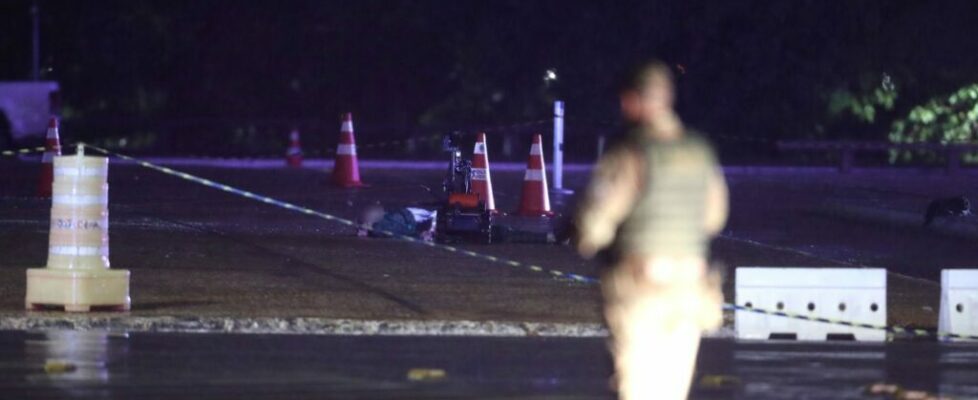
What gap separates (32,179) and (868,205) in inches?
456

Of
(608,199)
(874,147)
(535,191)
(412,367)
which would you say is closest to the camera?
(608,199)

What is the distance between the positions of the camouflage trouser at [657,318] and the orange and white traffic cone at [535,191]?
13.5 meters

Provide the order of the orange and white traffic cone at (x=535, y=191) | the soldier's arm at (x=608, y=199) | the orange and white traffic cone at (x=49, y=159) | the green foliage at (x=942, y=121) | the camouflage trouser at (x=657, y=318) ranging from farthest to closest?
the green foliage at (x=942, y=121), the orange and white traffic cone at (x=49, y=159), the orange and white traffic cone at (x=535, y=191), the camouflage trouser at (x=657, y=318), the soldier's arm at (x=608, y=199)

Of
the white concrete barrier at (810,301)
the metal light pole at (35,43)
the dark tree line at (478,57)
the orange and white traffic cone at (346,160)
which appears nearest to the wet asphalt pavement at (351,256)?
the orange and white traffic cone at (346,160)

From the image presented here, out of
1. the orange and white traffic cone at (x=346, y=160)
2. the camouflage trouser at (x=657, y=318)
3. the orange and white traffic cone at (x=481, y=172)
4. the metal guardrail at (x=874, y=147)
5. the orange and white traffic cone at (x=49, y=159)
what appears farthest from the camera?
the metal guardrail at (x=874, y=147)

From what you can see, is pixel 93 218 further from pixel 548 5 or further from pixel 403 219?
pixel 548 5

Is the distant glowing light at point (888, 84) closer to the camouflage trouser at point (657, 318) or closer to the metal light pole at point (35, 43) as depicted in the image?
the metal light pole at point (35, 43)

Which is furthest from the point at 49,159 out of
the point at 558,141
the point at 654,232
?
the point at 654,232

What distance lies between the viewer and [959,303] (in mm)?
12305

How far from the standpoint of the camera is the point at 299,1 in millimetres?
50719

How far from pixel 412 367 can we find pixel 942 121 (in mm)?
37888

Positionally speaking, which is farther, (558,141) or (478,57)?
(478,57)

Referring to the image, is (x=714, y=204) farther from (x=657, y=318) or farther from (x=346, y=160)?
(x=346, y=160)

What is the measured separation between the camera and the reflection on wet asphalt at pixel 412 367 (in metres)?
9.65
